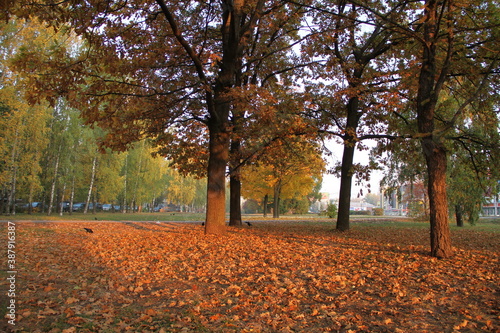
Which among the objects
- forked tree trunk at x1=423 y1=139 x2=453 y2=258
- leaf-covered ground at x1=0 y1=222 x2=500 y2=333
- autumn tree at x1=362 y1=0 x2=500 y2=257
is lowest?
leaf-covered ground at x1=0 y1=222 x2=500 y2=333

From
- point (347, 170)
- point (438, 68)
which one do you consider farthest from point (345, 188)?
point (438, 68)

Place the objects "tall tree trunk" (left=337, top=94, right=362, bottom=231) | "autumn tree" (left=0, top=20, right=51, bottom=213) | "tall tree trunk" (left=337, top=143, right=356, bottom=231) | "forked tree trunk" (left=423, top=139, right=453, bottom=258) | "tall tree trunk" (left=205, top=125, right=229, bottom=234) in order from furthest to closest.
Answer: "autumn tree" (left=0, top=20, right=51, bottom=213)
"tall tree trunk" (left=337, top=143, right=356, bottom=231)
"tall tree trunk" (left=337, top=94, right=362, bottom=231)
"tall tree trunk" (left=205, top=125, right=229, bottom=234)
"forked tree trunk" (left=423, top=139, right=453, bottom=258)

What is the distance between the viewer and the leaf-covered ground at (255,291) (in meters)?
4.11

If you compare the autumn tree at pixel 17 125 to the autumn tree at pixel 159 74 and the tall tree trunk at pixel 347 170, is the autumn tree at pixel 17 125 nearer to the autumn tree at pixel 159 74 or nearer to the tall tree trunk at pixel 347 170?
the autumn tree at pixel 159 74

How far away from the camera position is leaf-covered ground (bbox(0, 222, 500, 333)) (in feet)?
13.5

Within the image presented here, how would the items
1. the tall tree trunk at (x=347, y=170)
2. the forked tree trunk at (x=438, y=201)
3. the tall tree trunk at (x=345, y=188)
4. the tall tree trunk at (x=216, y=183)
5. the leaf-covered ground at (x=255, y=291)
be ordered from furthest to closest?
1. the tall tree trunk at (x=345, y=188)
2. the tall tree trunk at (x=347, y=170)
3. the tall tree trunk at (x=216, y=183)
4. the forked tree trunk at (x=438, y=201)
5. the leaf-covered ground at (x=255, y=291)

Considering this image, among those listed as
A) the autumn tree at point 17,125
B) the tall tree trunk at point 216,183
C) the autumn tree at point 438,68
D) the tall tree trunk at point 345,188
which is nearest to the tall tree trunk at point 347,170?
the tall tree trunk at point 345,188

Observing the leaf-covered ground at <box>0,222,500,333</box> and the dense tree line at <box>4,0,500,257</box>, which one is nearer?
the leaf-covered ground at <box>0,222,500,333</box>

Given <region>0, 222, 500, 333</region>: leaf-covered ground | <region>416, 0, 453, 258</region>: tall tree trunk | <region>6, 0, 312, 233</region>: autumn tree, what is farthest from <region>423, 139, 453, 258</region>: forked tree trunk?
<region>6, 0, 312, 233</region>: autumn tree

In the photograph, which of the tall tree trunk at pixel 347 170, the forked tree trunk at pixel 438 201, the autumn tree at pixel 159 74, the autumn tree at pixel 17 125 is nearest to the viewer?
the forked tree trunk at pixel 438 201

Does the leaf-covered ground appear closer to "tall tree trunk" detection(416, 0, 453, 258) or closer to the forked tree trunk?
the forked tree trunk

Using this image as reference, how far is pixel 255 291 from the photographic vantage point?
5.40 m

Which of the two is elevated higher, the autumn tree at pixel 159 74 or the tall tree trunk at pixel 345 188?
the autumn tree at pixel 159 74

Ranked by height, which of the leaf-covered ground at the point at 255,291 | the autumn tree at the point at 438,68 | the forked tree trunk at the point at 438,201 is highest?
the autumn tree at the point at 438,68
